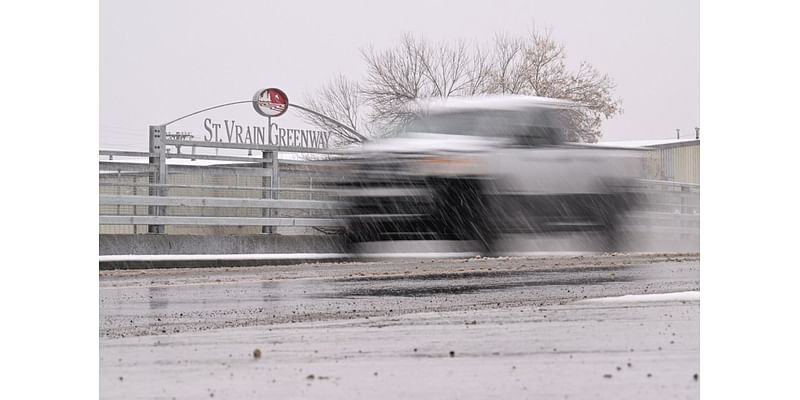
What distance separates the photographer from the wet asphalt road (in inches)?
155

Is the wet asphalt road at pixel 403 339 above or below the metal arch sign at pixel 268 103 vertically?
below

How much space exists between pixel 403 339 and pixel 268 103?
36.3 feet

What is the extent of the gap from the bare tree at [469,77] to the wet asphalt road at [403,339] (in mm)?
3843

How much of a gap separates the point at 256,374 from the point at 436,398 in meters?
0.71

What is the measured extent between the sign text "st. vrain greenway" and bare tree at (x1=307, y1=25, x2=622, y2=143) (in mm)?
Answer: 487

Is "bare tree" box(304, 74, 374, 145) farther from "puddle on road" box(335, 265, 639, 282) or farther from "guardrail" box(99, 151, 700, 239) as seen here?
"puddle on road" box(335, 265, 639, 282)

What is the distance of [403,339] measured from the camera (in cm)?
484

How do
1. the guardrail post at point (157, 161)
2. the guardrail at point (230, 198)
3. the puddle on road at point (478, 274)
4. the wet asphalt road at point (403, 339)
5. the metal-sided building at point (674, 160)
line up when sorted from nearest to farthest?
the wet asphalt road at point (403, 339), the puddle on road at point (478, 274), the metal-sided building at point (674, 160), the guardrail at point (230, 198), the guardrail post at point (157, 161)

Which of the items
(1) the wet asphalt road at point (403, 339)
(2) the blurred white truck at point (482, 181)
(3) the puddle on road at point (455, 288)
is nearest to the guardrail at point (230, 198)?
(2) the blurred white truck at point (482, 181)

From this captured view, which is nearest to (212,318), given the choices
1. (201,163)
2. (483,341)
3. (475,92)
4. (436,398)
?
(483,341)

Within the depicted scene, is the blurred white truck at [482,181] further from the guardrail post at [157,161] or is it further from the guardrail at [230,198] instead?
the guardrail post at [157,161]

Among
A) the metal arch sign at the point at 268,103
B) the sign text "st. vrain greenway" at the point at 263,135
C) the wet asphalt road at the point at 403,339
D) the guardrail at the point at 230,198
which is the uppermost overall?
the metal arch sign at the point at 268,103

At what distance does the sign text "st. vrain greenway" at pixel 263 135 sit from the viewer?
15.2m
